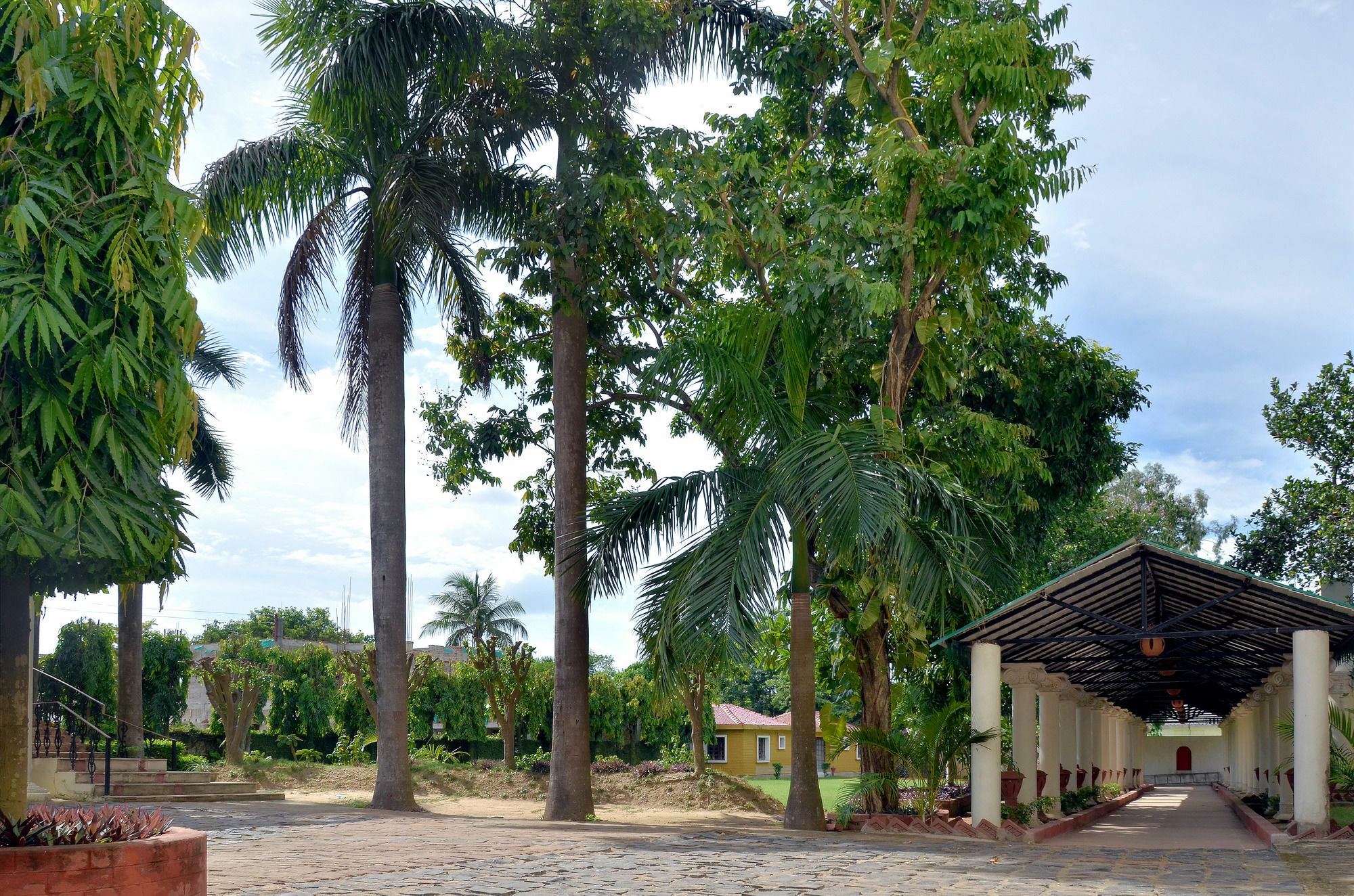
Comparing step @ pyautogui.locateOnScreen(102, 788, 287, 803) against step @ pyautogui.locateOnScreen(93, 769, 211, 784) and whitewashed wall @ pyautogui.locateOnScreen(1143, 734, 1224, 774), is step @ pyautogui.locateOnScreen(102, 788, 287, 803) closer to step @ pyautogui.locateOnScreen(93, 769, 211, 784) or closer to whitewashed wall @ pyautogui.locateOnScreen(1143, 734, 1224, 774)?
step @ pyautogui.locateOnScreen(93, 769, 211, 784)

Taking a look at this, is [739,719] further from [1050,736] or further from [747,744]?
[1050,736]

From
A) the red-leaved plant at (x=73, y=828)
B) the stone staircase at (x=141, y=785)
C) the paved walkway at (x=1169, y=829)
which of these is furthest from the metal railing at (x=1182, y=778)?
the red-leaved plant at (x=73, y=828)

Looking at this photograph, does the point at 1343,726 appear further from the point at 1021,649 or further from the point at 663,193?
the point at 663,193

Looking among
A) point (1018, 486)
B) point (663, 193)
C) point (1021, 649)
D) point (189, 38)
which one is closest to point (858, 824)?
point (1021, 649)

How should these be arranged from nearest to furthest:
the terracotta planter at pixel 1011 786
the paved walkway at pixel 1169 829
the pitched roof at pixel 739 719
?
the paved walkway at pixel 1169 829 < the terracotta planter at pixel 1011 786 < the pitched roof at pixel 739 719

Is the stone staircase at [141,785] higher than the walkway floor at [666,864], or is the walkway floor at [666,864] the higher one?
the walkway floor at [666,864]

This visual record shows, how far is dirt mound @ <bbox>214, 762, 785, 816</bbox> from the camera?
24.2 meters

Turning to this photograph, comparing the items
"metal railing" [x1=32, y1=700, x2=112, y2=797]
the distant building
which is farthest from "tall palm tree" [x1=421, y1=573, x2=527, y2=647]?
"metal railing" [x1=32, y1=700, x2=112, y2=797]

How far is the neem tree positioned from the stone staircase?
465 inches

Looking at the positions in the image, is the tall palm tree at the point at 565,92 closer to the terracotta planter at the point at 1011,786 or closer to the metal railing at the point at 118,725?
the terracotta planter at the point at 1011,786

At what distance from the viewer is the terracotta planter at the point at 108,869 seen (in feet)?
19.9

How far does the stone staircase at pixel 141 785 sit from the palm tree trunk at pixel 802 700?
9.18m

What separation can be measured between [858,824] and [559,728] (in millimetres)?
4718

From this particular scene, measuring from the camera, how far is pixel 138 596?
24.3 meters
